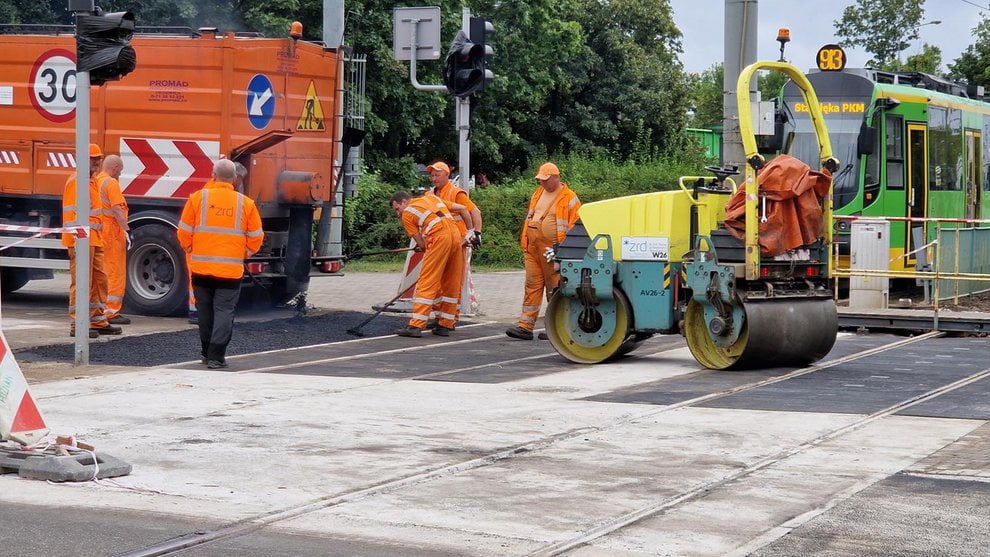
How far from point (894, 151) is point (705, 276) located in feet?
35.5

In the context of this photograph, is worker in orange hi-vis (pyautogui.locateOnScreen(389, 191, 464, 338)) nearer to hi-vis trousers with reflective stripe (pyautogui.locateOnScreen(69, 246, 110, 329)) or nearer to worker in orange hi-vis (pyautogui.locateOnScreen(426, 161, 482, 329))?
worker in orange hi-vis (pyautogui.locateOnScreen(426, 161, 482, 329))

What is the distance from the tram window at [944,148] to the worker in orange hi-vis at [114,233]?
13.0 metres

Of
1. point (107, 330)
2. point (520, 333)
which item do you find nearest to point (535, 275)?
point (520, 333)

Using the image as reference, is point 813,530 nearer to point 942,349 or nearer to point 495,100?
point 942,349

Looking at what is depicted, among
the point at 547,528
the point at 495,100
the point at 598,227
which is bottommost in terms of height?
the point at 547,528

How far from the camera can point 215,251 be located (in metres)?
12.9

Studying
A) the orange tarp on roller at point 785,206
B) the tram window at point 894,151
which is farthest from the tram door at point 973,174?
the orange tarp on roller at point 785,206

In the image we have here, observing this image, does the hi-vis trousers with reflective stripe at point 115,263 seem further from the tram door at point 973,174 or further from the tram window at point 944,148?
the tram door at point 973,174

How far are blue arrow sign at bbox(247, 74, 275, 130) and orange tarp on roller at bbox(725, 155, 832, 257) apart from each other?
21.5ft

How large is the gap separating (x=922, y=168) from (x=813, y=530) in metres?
17.2

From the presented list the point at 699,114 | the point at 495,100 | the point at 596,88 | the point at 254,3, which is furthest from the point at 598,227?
the point at 699,114

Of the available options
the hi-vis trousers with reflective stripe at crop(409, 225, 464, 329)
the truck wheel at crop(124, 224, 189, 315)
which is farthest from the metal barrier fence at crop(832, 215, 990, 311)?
the truck wheel at crop(124, 224, 189, 315)

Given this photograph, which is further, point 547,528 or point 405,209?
point 405,209

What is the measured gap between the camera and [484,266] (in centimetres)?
2977
